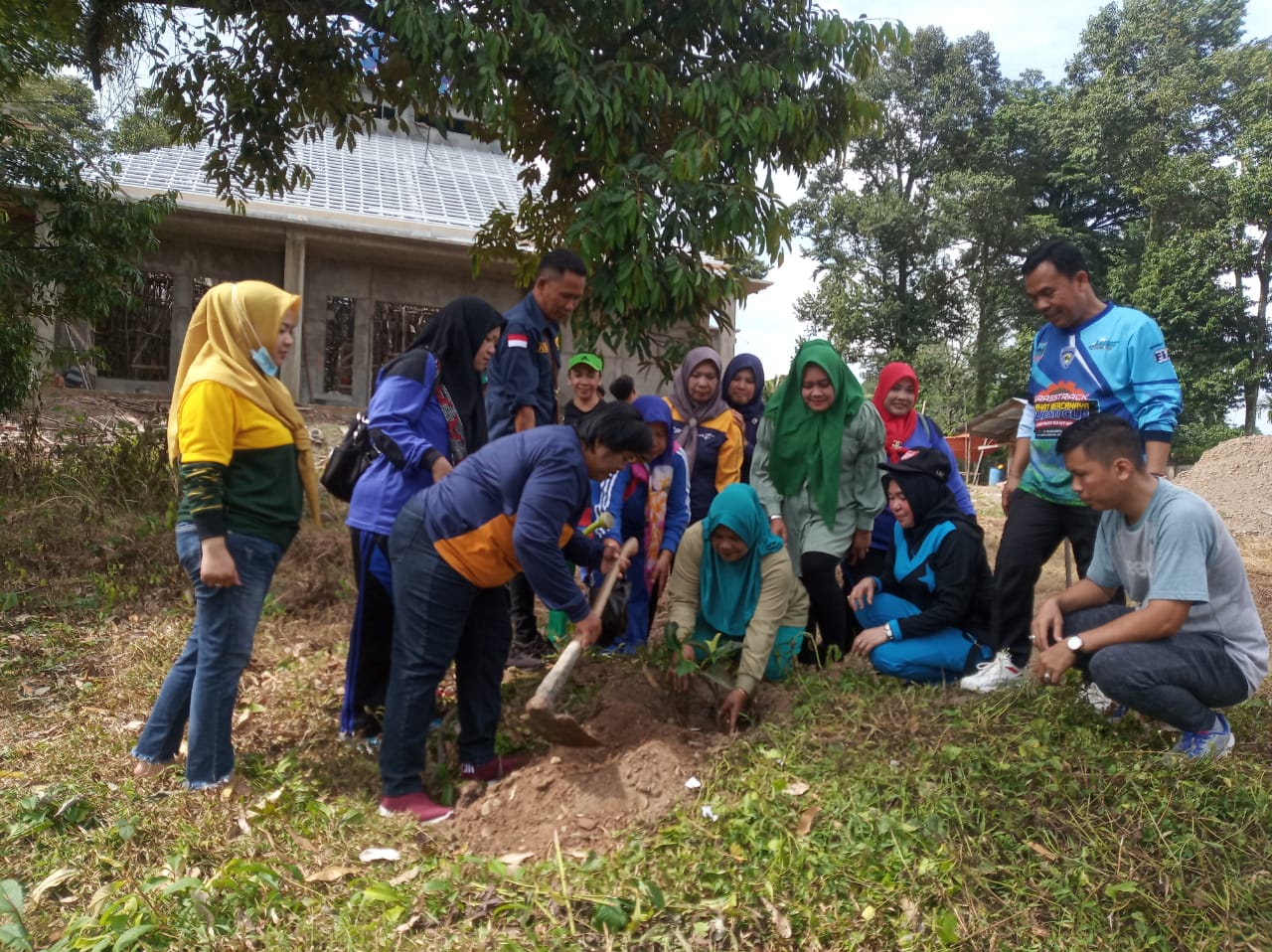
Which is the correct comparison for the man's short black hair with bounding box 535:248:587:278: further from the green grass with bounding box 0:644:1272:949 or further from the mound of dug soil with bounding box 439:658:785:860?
the green grass with bounding box 0:644:1272:949

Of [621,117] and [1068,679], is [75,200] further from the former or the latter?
[1068,679]

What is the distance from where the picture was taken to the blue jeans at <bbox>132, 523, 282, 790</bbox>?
3.00 m

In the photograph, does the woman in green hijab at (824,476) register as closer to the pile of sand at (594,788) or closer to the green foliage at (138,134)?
the pile of sand at (594,788)

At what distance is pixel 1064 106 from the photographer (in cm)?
2517

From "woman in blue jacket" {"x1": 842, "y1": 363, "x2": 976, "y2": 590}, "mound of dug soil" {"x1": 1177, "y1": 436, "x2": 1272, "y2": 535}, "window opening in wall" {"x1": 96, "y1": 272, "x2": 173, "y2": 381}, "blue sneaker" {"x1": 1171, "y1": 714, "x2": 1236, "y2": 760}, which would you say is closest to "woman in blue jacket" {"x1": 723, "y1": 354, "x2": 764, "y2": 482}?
"woman in blue jacket" {"x1": 842, "y1": 363, "x2": 976, "y2": 590}

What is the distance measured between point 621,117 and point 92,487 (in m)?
4.91

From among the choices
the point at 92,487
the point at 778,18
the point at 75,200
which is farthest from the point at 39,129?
the point at 778,18

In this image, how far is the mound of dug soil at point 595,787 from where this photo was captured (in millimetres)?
2881

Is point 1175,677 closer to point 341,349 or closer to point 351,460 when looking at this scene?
point 351,460

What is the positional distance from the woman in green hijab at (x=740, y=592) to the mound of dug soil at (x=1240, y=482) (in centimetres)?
1206

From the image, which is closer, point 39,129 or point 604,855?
point 604,855

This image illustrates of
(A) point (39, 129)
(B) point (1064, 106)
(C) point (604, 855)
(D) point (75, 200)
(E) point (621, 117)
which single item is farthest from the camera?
(B) point (1064, 106)

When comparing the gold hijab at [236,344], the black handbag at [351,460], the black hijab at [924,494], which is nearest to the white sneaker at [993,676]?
the black hijab at [924,494]

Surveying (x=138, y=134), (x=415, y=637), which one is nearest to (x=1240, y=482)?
(x=415, y=637)
